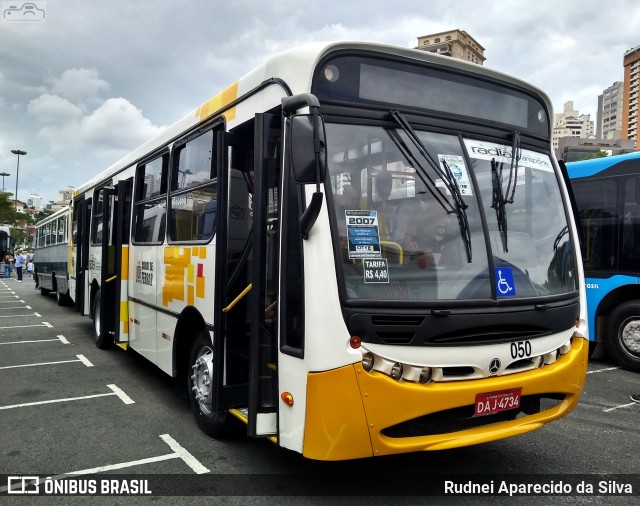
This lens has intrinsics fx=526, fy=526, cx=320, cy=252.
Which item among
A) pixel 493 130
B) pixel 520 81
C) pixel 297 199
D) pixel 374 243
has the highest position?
pixel 520 81

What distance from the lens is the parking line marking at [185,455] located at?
12.5ft

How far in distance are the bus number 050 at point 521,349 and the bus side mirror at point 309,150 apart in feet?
5.22

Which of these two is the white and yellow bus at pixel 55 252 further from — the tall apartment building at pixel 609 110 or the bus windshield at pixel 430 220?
the tall apartment building at pixel 609 110

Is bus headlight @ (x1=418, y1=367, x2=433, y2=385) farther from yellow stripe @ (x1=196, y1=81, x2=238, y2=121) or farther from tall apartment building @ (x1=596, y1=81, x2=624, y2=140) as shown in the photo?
tall apartment building @ (x1=596, y1=81, x2=624, y2=140)

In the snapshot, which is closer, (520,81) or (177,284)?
(520,81)

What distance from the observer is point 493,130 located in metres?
3.67

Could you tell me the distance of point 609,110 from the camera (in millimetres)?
134875

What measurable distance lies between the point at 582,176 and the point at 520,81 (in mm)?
5197

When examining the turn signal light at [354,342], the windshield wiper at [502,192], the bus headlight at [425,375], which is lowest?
the bus headlight at [425,375]

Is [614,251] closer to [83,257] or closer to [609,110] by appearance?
[83,257]

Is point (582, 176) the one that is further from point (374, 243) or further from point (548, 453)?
point (374, 243)

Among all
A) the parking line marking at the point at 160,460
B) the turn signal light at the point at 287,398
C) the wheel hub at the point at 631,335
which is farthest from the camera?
the wheel hub at the point at 631,335

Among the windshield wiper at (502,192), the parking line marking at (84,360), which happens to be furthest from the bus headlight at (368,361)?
the parking line marking at (84,360)

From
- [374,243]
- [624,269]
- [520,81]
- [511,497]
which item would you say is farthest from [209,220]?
[624,269]
